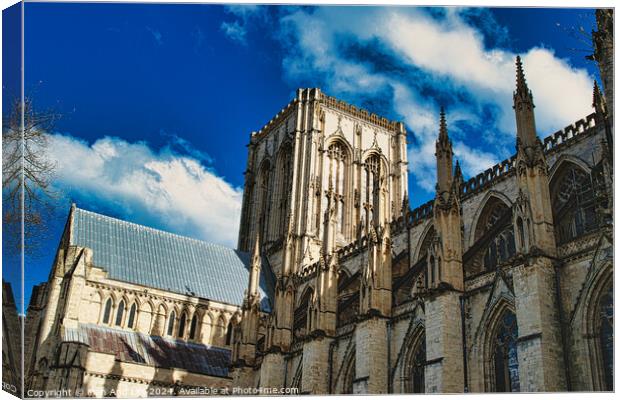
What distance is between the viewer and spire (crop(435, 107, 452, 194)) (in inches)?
1033

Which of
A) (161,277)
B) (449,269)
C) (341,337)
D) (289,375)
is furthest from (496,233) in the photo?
(161,277)

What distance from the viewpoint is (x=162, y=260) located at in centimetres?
4297

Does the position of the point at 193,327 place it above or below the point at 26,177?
above

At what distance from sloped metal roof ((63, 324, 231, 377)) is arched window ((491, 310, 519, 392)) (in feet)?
61.9

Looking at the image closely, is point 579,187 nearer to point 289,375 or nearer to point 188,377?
point 289,375

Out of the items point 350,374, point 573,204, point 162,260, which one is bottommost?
point 350,374

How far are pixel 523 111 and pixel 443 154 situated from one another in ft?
13.1

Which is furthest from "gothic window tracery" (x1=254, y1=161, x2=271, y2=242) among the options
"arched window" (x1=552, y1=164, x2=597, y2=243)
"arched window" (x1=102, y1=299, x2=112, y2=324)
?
"arched window" (x1=552, y1=164, x2=597, y2=243)

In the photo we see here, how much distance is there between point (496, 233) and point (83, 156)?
51.4 feet

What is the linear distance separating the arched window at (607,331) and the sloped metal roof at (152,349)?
895 inches

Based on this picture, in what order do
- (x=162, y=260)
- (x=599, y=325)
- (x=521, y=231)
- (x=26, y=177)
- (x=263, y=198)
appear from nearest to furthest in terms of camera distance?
(x=26, y=177) → (x=599, y=325) → (x=521, y=231) → (x=162, y=260) → (x=263, y=198)

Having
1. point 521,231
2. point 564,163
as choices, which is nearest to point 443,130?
point 564,163

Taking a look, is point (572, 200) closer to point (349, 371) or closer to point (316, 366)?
point (349, 371)

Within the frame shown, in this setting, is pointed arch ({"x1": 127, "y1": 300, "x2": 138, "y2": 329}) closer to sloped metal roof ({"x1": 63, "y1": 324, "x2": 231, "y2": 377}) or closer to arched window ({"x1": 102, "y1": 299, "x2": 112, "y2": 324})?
sloped metal roof ({"x1": 63, "y1": 324, "x2": 231, "y2": 377})
